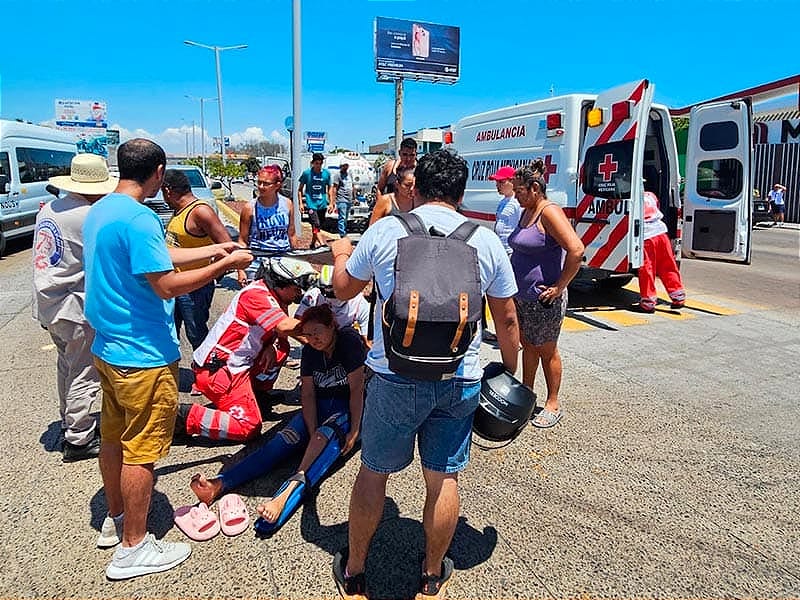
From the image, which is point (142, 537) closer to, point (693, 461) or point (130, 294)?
point (130, 294)

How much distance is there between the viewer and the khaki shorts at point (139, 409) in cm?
227

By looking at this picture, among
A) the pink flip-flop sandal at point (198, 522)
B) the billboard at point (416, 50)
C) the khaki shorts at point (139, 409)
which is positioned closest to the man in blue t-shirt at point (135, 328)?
the khaki shorts at point (139, 409)

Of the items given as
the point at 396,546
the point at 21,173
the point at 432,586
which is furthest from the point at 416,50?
the point at 432,586

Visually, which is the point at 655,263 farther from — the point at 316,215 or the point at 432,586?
the point at 432,586

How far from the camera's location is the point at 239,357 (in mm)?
3531

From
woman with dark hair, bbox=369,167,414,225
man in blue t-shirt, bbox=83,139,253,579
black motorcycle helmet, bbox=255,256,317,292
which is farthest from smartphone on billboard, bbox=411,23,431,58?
man in blue t-shirt, bbox=83,139,253,579

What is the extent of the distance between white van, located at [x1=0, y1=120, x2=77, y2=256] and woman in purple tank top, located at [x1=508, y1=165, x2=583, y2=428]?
11.3 meters

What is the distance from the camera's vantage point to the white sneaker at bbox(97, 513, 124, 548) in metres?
2.52

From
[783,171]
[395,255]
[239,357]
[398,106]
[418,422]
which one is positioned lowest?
[239,357]

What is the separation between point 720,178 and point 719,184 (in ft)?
0.26

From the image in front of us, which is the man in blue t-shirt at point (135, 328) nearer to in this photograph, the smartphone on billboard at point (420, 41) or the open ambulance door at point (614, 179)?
the open ambulance door at point (614, 179)

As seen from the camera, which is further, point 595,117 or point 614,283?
point 614,283

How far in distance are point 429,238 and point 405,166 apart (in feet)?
8.97

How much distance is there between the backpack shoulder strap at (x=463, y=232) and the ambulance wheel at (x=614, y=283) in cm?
709
